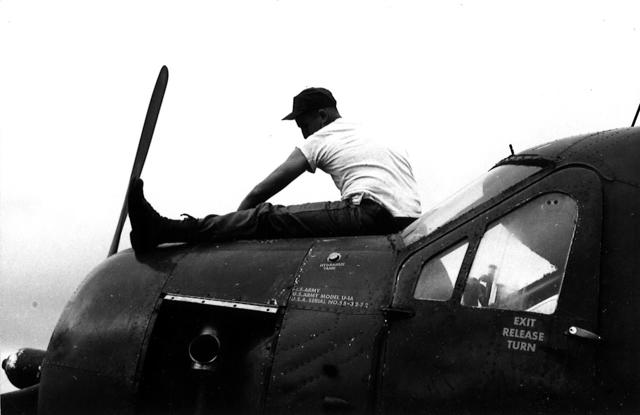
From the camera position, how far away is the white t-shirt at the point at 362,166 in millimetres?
6281

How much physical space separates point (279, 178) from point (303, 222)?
0.73 meters

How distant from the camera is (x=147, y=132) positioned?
25.8 ft

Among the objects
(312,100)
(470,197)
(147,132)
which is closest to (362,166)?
(312,100)

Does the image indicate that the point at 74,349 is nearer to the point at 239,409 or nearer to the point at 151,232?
the point at 151,232

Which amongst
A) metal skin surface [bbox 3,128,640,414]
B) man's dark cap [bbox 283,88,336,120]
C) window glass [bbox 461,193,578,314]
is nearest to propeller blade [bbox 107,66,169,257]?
metal skin surface [bbox 3,128,640,414]

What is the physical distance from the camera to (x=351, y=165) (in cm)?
650

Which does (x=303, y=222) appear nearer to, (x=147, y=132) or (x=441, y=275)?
(x=441, y=275)

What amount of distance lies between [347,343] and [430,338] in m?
0.57

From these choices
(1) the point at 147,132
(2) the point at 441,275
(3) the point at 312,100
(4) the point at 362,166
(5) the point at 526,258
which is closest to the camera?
(5) the point at 526,258

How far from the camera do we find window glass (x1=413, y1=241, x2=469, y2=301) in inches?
187

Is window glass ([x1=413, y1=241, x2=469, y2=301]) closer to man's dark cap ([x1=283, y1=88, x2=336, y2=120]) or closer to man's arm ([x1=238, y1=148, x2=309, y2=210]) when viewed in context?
man's arm ([x1=238, y1=148, x2=309, y2=210])

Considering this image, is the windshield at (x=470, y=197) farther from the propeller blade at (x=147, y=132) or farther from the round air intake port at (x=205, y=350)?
the propeller blade at (x=147, y=132)

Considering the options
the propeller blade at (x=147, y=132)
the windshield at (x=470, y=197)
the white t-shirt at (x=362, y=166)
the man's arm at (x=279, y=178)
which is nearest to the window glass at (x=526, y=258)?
the windshield at (x=470, y=197)

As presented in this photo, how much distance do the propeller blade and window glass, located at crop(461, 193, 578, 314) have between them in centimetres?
382
